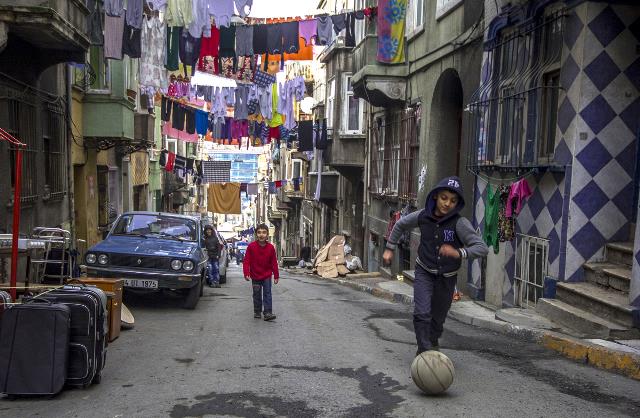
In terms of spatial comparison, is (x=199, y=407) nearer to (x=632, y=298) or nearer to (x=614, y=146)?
(x=632, y=298)

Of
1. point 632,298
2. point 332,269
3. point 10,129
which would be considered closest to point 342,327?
point 632,298

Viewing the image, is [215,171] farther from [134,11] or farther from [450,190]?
[450,190]

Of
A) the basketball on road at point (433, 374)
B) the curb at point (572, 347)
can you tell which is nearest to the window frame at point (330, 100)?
the curb at point (572, 347)

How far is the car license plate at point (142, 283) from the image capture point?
10.5m

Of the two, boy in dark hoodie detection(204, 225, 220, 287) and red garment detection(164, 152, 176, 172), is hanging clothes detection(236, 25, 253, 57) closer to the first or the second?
boy in dark hoodie detection(204, 225, 220, 287)

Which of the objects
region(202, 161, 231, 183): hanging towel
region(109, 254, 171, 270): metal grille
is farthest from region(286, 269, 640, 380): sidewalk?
region(202, 161, 231, 183): hanging towel

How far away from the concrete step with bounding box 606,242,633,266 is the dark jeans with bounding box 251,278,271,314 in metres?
4.89

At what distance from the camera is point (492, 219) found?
1059 centimetres

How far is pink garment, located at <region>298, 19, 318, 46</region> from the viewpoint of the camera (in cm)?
1675

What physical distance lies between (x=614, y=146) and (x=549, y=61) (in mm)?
1743

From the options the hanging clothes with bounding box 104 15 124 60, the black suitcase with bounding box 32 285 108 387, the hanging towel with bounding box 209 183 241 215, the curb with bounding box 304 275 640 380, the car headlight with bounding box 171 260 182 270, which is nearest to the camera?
the black suitcase with bounding box 32 285 108 387

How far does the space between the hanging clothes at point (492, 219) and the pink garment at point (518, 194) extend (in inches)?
10.5

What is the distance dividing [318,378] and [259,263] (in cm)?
416

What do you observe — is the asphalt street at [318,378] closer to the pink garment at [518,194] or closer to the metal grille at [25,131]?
the pink garment at [518,194]
